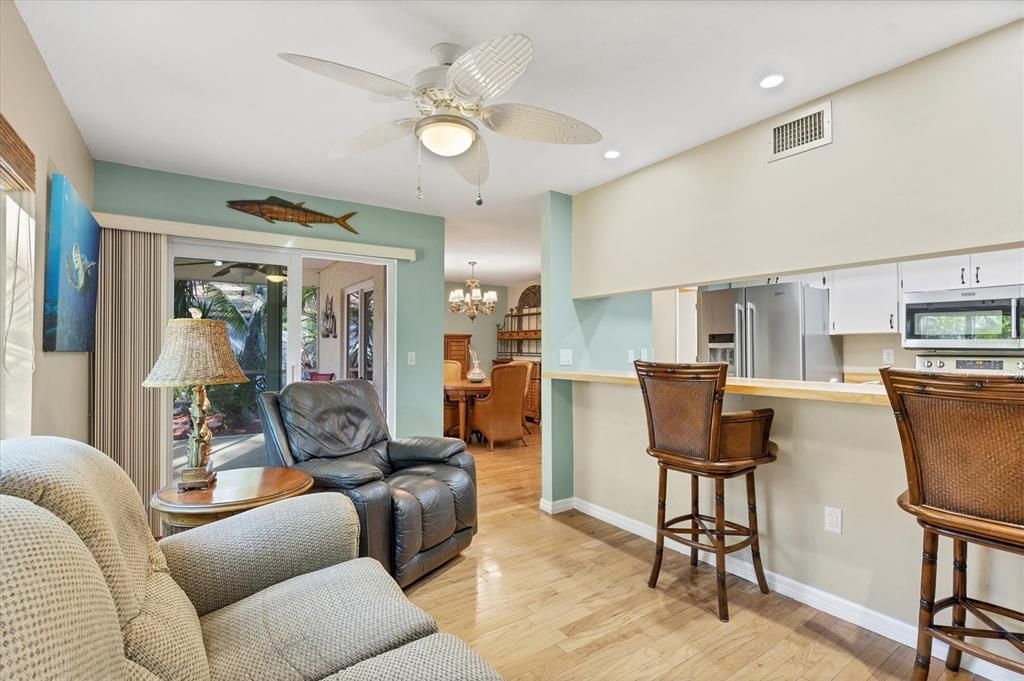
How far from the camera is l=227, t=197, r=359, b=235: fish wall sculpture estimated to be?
140 inches

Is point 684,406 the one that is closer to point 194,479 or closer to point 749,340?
point 749,340

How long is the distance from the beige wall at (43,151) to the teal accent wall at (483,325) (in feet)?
19.9

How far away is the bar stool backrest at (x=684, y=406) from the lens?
7.15 feet

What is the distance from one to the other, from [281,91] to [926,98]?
2738 millimetres

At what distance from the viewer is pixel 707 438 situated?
7.27 ft

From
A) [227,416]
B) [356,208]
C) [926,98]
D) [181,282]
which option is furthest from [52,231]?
[926,98]

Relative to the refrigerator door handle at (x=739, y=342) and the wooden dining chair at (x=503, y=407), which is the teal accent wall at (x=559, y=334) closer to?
the refrigerator door handle at (x=739, y=342)

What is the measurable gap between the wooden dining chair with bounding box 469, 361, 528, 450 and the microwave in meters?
3.52

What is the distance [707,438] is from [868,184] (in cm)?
132

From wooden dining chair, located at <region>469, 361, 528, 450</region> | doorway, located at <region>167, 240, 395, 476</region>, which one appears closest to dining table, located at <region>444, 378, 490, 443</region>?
wooden dining chair, located at <region>469, 361, 528, 450</region>

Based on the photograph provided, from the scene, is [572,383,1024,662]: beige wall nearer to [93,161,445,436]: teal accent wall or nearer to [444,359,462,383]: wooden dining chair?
[93,161,445,436]: teal accent wall

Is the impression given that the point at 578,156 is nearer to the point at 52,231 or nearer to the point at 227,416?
the point at 52,231

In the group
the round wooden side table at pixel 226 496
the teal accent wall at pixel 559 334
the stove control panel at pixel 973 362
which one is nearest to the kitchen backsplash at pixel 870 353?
the stove control panel at pixel 973 362

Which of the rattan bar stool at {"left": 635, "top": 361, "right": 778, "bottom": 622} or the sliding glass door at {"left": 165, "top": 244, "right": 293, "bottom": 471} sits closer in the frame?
the rattan bar stool at {"left": 635, "top": 361, "right": 778, "bottom": 622}
